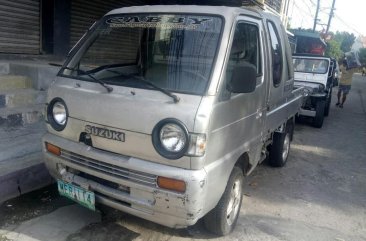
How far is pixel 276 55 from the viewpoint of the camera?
182 inches

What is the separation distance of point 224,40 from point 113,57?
119cm

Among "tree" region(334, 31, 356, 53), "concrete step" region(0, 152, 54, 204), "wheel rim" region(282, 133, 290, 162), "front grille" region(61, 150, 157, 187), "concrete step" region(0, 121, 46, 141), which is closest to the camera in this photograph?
"front grille" region(61, 150, 157, 187)

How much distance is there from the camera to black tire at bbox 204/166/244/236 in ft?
10.8

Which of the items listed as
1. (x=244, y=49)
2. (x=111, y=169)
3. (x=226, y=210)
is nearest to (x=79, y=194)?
(x=111, y=169)

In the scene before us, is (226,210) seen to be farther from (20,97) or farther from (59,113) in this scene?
(20,97)

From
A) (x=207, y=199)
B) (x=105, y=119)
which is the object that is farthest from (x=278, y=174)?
(x=105, y=119)

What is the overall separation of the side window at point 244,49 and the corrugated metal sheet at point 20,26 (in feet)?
17.2

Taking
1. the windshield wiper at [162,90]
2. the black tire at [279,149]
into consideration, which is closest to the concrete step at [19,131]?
the windshield wiper at [162,90]

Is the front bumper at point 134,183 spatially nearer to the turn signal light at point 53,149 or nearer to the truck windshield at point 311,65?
the turn signal light at point 53,149

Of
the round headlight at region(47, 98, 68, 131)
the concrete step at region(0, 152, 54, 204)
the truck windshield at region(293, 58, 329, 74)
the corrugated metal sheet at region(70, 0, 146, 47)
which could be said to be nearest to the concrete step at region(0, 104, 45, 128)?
the concrete step at region(0, 152, 54, 204)

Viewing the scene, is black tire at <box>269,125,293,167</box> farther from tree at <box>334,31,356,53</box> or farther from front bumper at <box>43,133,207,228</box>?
tree at <box>334,31,356,53</box>

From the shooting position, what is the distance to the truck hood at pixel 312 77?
400 inches

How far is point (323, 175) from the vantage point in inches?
229

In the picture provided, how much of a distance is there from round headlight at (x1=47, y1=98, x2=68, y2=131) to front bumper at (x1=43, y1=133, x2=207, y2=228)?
0.13 m
